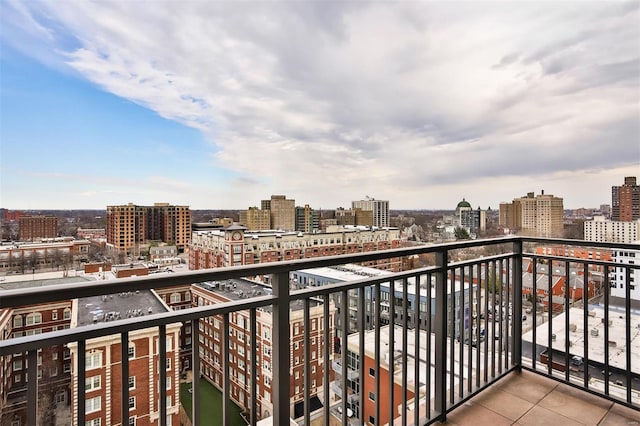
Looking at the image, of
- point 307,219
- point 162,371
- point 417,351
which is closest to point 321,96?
point 307,219

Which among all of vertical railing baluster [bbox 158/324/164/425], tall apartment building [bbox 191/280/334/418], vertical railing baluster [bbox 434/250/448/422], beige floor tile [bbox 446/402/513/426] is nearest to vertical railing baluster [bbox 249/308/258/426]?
tall apartment building [bbox 191/280/334/418]

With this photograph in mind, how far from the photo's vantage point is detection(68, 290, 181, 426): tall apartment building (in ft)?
3.12

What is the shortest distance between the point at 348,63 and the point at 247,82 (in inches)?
96.9

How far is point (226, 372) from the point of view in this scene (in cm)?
117

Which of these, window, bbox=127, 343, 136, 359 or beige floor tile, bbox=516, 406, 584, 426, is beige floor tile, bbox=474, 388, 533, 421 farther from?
window, bbox=127, 343, 136, 359

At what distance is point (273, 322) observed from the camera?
124cm

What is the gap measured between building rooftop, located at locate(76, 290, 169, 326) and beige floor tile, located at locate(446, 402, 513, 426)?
1755 millimetres

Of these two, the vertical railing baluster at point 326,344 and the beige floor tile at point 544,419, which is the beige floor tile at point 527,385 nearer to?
the beige floor tile at point 544,419

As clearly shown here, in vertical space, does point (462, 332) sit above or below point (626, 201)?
below

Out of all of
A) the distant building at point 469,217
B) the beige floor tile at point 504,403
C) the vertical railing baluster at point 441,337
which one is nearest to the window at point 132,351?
the vertical railing baluster at point 441,337

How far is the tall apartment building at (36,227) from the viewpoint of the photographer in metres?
3.03

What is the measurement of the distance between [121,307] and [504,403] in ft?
7.42

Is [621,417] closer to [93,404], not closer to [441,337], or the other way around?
[441,337]

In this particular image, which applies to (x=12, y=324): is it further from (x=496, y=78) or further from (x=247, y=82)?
(x=247, y=82)
